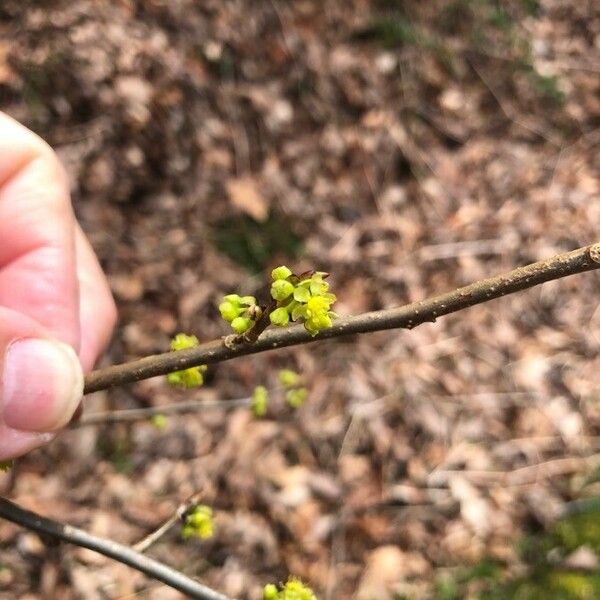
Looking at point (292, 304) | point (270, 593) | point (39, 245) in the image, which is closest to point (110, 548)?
point (270, 593)

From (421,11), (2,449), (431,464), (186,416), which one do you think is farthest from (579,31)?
(2,449)

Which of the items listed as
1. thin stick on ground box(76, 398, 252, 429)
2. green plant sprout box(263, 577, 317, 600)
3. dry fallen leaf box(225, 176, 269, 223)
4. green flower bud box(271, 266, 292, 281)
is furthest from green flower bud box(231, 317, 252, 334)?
dry fallen leaf box(225, 176, 269, 223)

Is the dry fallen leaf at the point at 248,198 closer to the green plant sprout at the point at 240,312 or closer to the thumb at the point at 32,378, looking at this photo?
the thumb at the point at 32,378

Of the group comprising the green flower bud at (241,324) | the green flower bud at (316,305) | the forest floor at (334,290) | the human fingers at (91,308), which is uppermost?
the green flower bud at (316,305)

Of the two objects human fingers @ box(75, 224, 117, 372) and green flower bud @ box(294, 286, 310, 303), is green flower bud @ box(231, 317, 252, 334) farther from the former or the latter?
human fingers @ box(75, 224, 117, 372)

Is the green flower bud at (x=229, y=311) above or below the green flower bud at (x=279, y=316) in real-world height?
below

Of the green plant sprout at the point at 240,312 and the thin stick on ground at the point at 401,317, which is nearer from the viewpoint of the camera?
the thin stick on ground at the point at 401,317

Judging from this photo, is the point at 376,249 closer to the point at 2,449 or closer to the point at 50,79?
the point at 50,79

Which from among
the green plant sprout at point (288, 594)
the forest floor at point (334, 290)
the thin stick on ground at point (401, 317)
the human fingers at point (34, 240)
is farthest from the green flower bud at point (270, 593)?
the forest floor at point (334, 290)

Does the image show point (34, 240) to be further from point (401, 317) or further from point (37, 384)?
point (401, 317)
